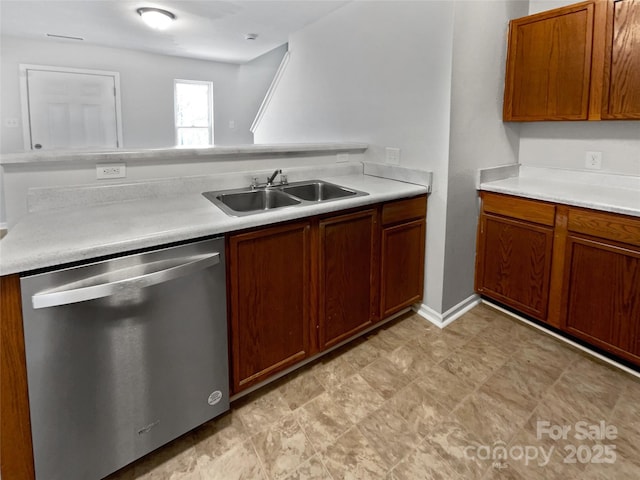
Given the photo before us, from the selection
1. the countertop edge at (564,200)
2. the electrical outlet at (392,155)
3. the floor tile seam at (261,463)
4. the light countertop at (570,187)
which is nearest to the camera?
the floor tile seam at (261,463)

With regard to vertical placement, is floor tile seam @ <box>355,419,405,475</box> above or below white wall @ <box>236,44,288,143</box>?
below

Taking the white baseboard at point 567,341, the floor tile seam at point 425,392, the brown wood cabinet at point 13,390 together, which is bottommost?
the floor tile seam at point 425,392

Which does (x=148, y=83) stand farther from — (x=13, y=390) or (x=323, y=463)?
(x=323, y=463)

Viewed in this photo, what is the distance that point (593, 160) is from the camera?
7.83ft

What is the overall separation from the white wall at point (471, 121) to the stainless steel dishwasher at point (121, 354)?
1559 mm

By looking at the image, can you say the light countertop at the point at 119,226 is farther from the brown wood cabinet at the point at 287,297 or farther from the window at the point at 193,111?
the window at the point at 193,111

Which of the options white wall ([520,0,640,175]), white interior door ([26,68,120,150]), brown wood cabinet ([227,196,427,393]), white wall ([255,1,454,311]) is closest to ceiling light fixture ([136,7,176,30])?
white wall ([255,1,454,311])

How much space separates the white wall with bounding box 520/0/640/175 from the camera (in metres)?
2.23

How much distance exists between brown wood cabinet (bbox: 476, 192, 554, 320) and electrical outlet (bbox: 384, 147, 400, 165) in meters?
0.62

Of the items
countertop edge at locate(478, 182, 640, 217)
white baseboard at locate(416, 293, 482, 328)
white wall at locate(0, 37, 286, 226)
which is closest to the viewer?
countertop edge at locate(478, 182, 640, 217)

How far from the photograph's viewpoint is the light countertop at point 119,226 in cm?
111

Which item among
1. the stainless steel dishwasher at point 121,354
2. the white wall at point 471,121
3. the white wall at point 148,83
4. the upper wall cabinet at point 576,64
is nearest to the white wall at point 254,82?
the white wall at point 148,83

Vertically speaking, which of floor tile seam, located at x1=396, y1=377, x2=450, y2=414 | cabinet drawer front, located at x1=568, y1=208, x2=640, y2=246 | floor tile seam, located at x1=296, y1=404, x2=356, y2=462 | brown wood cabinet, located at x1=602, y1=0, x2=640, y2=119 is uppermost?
brown wood cabinet, located at x1=602, y1=0, x2=640, y2=119

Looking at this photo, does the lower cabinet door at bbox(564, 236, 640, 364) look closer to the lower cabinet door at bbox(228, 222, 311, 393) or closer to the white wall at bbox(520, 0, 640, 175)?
the white wall at bbox(520, 0, 640, 175)
